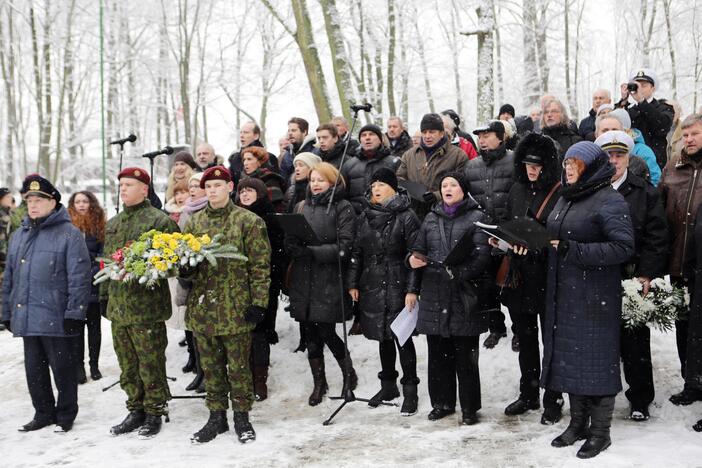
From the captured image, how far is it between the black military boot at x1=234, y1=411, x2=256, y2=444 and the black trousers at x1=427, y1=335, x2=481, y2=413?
165 cm

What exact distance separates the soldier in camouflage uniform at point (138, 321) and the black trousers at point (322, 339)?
4.80 feet

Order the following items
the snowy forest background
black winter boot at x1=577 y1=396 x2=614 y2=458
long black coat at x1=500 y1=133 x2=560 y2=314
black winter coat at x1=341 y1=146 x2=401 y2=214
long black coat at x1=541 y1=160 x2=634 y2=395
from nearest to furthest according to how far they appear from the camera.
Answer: long black coat at x1=541 y1=160 x2=634 y2=395
black winter boot at x1=577 y1=396 x2=614 y2=458
long black coat at x1=500 y1=133 x2=560 y2=314
black winter coat at x1=341 y1=146 x2=401 y2=214
the snowy forest background

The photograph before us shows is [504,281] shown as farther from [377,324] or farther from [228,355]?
[228,355]

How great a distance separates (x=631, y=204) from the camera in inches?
210

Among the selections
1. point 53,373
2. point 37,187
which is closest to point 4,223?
point 37,187

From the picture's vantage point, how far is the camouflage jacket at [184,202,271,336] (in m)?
5.65

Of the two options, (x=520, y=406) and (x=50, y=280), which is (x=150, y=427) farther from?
(x=520, y=406)

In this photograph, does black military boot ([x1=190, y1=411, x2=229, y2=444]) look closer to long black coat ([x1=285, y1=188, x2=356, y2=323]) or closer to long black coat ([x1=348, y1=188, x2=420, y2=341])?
long black coat ([x1=285, y1=188, x2=356, y2=323])

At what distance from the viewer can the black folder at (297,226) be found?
581 cm

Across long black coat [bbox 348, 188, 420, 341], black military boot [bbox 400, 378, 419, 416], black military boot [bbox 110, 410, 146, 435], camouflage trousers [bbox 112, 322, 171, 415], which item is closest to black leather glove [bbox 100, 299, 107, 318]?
camouflage trousers [bbox 112, 322, 171, 415]

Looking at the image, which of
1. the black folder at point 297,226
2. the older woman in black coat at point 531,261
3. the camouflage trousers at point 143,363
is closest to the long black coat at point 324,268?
the black folder at point 297,226

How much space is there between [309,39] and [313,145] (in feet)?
16.3

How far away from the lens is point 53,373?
6098mm

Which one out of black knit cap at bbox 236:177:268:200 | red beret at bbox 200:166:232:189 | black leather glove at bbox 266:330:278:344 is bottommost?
black leather glove at bbox 266:330:278:344
